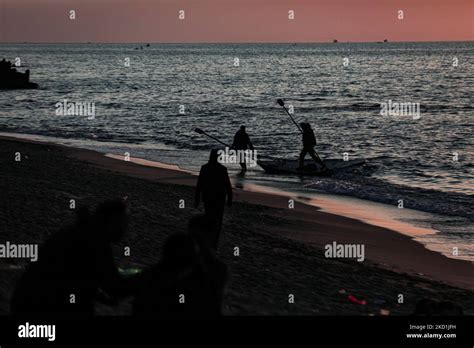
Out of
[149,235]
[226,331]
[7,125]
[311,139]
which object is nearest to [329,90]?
[7,125]

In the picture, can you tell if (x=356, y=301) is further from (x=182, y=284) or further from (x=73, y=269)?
(x=73, y=269)

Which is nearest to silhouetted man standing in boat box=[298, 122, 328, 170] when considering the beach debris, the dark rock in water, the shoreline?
the shoreline

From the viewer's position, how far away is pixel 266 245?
42.3ft

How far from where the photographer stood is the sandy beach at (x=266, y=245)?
9.52 metres

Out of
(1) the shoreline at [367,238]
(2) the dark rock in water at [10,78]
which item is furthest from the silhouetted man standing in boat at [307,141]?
(2) the dark rock in water at [10,78]

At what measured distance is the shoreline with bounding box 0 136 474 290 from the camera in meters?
12.2

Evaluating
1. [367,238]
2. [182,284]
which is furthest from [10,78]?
[182,284]

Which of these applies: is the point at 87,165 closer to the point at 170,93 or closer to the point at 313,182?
the point at 313,182

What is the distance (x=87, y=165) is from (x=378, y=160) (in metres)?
12.1

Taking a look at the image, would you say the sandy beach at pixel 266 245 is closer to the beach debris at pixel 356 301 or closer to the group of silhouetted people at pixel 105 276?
the beach debris at pixel 356 301

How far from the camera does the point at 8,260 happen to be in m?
9.80

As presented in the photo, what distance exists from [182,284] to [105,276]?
0.64 m

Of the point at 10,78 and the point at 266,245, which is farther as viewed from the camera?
the point at 10,78

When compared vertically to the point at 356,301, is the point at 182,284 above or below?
above
